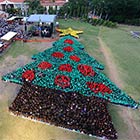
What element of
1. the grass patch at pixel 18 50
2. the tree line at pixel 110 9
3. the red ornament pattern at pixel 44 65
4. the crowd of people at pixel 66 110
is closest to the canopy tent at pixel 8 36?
the grass patch at pixel 18 50

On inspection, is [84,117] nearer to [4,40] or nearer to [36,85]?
[36,85]

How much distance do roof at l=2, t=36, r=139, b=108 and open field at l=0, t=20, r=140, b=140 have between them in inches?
29.9

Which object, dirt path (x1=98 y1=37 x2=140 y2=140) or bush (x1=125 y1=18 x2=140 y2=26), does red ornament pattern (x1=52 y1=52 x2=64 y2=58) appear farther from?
bush (x1=125 y1=18 x2=140 y2=26)

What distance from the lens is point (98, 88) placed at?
1461cm

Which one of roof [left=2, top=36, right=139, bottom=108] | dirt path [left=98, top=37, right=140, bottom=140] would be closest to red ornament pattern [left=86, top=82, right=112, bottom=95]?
roof [left=2, top=36, right=139, bottom=108]

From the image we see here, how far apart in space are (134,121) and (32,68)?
7.72m

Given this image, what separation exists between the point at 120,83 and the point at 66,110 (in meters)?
5.71

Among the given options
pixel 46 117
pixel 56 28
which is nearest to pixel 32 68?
pixel 46 117

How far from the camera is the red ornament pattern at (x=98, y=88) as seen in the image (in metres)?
14.4

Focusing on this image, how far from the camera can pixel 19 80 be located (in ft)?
48.1

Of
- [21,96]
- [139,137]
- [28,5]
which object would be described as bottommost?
[139,137]

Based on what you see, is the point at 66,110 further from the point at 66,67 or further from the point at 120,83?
the point at 120,83

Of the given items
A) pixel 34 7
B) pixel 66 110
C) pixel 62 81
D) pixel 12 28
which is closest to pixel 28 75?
pixel 62 81

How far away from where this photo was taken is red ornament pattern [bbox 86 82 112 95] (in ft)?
47.3
